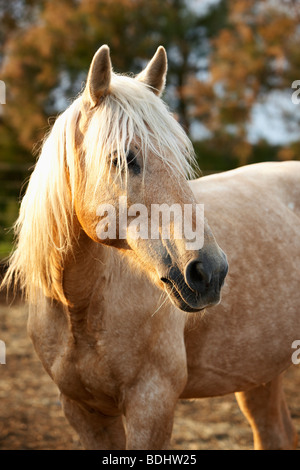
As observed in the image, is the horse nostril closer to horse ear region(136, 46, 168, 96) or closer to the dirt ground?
horse ear region(136, 46, 168, 96)

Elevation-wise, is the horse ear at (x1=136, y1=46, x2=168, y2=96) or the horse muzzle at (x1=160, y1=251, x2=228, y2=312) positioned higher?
the horse ear at (x1=136, y1=46, x2=168, y2=96)

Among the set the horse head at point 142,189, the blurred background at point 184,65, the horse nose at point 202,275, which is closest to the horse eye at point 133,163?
the horse head at point 142,189

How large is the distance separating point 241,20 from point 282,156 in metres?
4.26

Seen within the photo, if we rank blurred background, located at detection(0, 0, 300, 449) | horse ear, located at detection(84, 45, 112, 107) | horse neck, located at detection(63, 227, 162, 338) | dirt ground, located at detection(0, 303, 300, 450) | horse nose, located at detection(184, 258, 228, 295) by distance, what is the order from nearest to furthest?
horse nose, located at detection(184, 258, 228, 295) → horse ear, located at detection(84, 45, 112, 107) → horse neck, located at detection(63, 227, 162, 338) → dirt ground, located at detection(0, 303, 300, 450) → blurred background, located at detection(0, 0, 300, 449)

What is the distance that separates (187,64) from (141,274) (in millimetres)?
15482

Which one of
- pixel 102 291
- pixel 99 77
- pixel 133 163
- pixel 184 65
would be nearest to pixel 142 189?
pixel 133 163

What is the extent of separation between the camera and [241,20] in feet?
49.1

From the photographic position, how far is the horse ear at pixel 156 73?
2463 millimetres

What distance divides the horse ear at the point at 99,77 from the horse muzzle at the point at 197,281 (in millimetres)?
803

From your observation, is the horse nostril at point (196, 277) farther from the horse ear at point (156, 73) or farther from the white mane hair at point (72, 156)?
the horse ear at point (156, 73)

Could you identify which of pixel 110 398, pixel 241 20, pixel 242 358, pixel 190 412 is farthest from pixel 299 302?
pixel 241 20

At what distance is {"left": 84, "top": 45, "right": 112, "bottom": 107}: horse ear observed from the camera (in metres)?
2.09

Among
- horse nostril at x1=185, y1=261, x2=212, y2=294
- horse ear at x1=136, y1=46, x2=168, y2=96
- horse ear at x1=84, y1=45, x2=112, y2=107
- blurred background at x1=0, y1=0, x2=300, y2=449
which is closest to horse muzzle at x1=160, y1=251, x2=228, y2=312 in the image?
horse nostril at x1=185, y1=261, x2=212, y2=294

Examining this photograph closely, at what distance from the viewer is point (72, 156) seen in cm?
227
